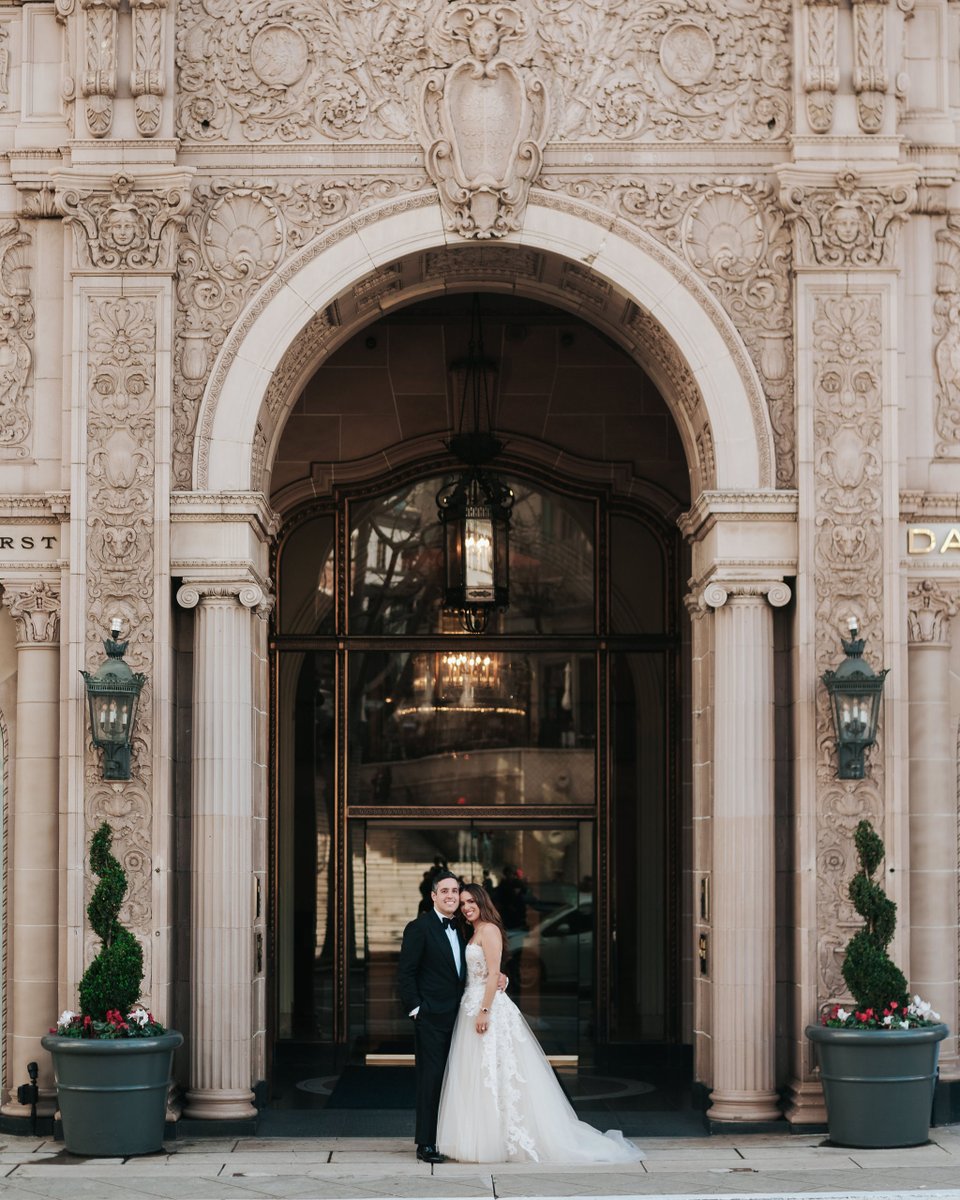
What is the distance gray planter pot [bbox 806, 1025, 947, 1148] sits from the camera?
13.6 m

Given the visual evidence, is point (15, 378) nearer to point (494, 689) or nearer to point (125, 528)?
point (125, 528)

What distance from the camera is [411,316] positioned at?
760 inches

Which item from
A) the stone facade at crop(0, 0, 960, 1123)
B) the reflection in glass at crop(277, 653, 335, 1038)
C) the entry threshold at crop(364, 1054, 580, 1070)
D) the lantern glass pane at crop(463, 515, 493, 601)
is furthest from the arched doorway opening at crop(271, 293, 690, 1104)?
the stone facade at crop(0, 0, 960, 1123)

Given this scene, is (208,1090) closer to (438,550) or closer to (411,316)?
(438,550)

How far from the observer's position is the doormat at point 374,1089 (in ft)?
55.0

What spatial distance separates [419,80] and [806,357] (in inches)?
148

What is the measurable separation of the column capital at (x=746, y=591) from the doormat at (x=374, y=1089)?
5193mm

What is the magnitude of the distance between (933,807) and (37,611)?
23.7 ft

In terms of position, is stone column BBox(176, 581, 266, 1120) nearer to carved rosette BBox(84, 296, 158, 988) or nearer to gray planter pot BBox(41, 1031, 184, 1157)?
carved rosette BBox(84, 296, 158, 988)

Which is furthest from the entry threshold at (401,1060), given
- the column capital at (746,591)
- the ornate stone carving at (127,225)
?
the ornate stone carving at (127,225)

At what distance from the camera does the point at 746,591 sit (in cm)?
1512

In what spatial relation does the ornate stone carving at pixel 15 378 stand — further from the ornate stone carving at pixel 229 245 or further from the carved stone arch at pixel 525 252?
the carved stone arch at pixel 525 252

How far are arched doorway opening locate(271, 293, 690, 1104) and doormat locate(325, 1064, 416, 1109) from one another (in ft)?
2.28

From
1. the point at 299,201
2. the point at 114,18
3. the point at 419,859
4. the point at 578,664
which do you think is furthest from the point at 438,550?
the point at 114,18
